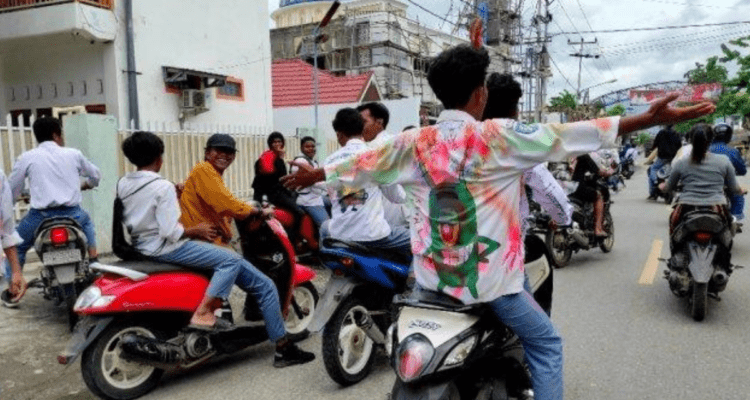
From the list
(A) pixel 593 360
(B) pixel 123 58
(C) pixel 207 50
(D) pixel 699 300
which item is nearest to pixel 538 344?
(A) pixel 593 360

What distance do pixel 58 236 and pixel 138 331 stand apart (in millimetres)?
1662

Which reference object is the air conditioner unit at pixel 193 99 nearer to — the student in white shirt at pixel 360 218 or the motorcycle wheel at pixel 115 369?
the student in white shirt at pixel 360 218

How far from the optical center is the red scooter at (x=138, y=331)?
3463mm

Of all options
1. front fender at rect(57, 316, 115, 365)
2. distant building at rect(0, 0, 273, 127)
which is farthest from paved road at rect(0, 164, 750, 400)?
distant building at rect(0, 0, 273, 127)

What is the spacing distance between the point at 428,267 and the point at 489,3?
47.3 m

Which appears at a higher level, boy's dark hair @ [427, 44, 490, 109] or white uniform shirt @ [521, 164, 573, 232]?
boy's dark hair @ [427, 44, 490, 109]

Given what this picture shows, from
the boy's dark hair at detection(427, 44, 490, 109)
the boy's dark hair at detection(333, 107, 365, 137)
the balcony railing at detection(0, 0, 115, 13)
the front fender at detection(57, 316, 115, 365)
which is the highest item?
the balcony railing at detection(0, 0, 115, 13)

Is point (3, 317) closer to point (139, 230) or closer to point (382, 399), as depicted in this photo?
point (139, 230)

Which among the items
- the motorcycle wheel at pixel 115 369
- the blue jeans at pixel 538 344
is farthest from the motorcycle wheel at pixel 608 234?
the motorcycle wheel at pixel 115 369

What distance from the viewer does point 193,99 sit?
1367 centimetres

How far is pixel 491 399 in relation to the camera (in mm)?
2381

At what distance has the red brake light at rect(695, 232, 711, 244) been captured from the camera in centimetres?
496

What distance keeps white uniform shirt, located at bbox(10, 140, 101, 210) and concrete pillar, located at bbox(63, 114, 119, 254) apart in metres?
2.02

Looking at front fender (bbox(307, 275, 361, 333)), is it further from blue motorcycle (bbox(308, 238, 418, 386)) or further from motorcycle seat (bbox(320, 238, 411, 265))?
motorcycle seat (bbox(320, 238, 411, 265))
